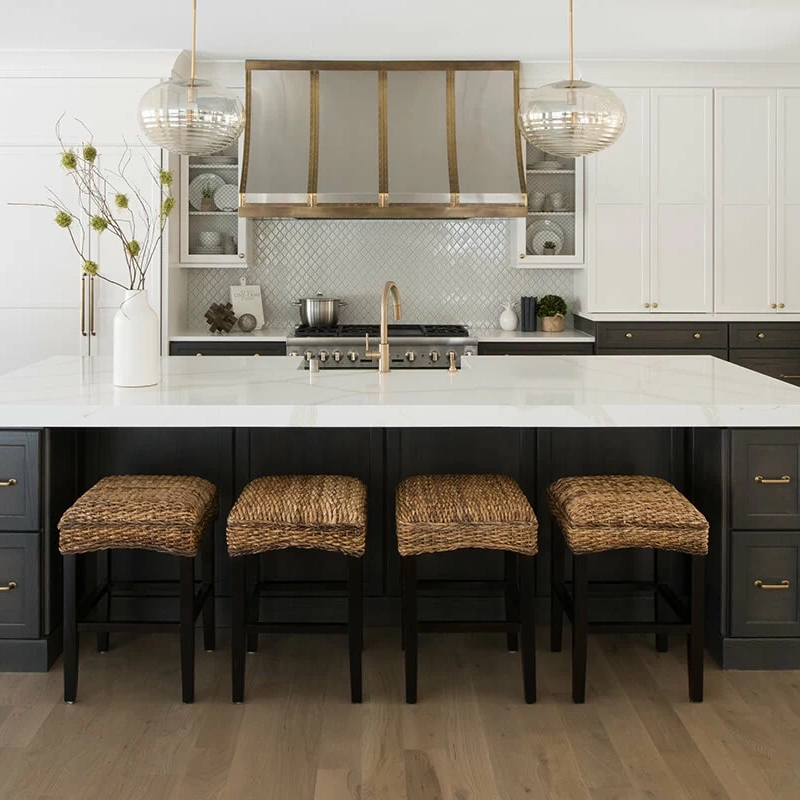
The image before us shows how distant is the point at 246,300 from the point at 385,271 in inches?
34.6

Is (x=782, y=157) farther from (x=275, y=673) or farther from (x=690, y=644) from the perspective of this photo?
(x=275, y=673)

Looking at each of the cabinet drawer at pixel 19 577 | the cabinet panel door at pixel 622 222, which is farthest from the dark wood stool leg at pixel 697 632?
the cabinet panel door at pixel 622 222

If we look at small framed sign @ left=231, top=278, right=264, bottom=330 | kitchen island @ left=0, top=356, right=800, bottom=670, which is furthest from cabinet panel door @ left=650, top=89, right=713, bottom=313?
small framed sign @ left=231, top=278, right=264, bottom=330

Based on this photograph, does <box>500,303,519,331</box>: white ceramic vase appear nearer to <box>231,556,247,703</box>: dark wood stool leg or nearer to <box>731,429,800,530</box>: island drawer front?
<box>731,429,800,530</box>: island drawer front

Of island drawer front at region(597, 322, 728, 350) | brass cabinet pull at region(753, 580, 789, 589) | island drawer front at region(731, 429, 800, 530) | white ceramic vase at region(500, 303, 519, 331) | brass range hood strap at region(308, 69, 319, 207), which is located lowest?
brass cabinet pull at region(753, 580, 789, 589)

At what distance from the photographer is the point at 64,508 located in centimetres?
314

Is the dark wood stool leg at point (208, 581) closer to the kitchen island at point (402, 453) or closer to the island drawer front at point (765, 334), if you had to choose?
the kitchen island at point (402, 453)

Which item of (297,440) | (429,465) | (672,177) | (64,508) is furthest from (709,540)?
(672,177)

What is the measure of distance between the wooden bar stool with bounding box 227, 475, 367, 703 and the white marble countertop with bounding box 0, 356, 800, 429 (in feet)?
0.70

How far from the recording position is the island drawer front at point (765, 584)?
304 centimetres

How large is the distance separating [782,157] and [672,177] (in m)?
0.62

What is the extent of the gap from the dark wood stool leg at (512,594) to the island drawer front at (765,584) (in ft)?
2.18

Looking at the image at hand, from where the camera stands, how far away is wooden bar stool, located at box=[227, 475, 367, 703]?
2.76 meters

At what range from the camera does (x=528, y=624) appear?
2820mm
